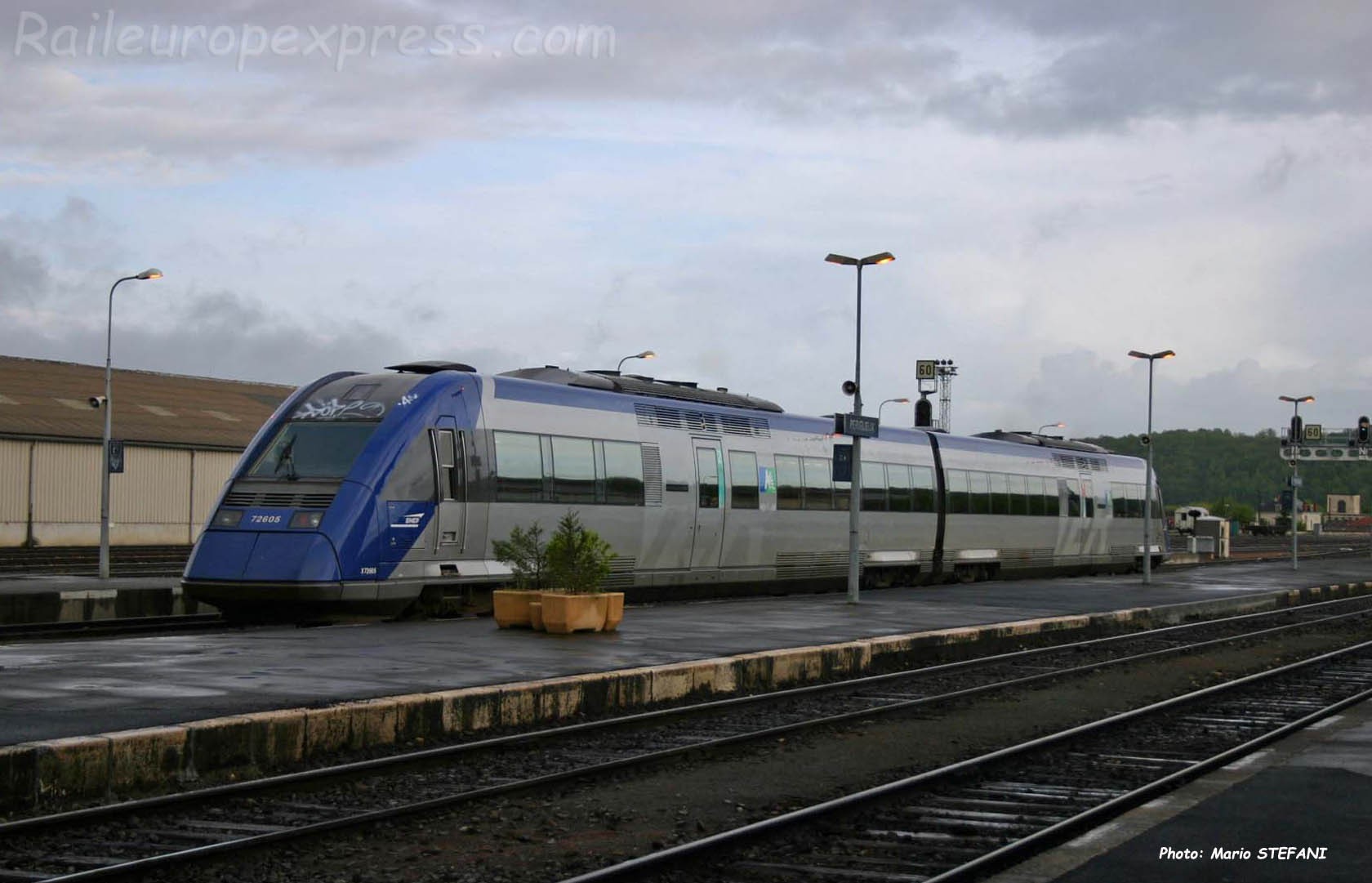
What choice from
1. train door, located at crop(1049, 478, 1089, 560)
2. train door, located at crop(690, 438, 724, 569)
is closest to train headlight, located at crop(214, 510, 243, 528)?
train door, located at crop(690, 438, 724, 569)

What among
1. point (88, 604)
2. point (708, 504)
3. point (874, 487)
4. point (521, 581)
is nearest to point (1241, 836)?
point (521, 581)

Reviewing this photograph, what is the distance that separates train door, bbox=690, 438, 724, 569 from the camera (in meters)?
26.8

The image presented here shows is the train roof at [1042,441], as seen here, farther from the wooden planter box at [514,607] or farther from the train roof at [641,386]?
the wooden planter box at [514,607]

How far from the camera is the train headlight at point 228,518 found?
20263 mm

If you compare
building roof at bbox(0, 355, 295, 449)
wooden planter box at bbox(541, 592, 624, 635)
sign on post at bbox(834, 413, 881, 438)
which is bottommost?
wooden planter box at bbox(541, 592, 624, 635)

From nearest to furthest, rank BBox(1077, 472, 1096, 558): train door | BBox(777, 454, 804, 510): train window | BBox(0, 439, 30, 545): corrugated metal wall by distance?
BBox(777, 454, 804, 510): train window < BBox(1077, 472, 1096, 558): train door < BBox(0, 439, 30, 545): corrugated metal wall

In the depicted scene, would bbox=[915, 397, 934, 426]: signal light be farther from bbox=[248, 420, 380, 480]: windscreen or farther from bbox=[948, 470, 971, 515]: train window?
bbox=[248, 420, 380, 480]: windscreen

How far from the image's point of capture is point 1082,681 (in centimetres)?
1867

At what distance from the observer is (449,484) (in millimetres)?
21281

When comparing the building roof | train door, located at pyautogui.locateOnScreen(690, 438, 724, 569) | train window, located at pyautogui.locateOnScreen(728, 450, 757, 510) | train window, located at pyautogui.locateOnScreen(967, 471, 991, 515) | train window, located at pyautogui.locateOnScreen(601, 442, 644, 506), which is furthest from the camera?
the building roof

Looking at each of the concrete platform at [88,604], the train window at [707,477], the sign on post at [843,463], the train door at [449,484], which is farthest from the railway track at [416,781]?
the concrete platform at [88,604]

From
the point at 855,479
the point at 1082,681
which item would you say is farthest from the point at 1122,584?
the point at 1082,681

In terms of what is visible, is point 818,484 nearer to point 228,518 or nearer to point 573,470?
point 573,470

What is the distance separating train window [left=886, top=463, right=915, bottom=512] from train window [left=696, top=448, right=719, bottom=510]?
7.24 meters
